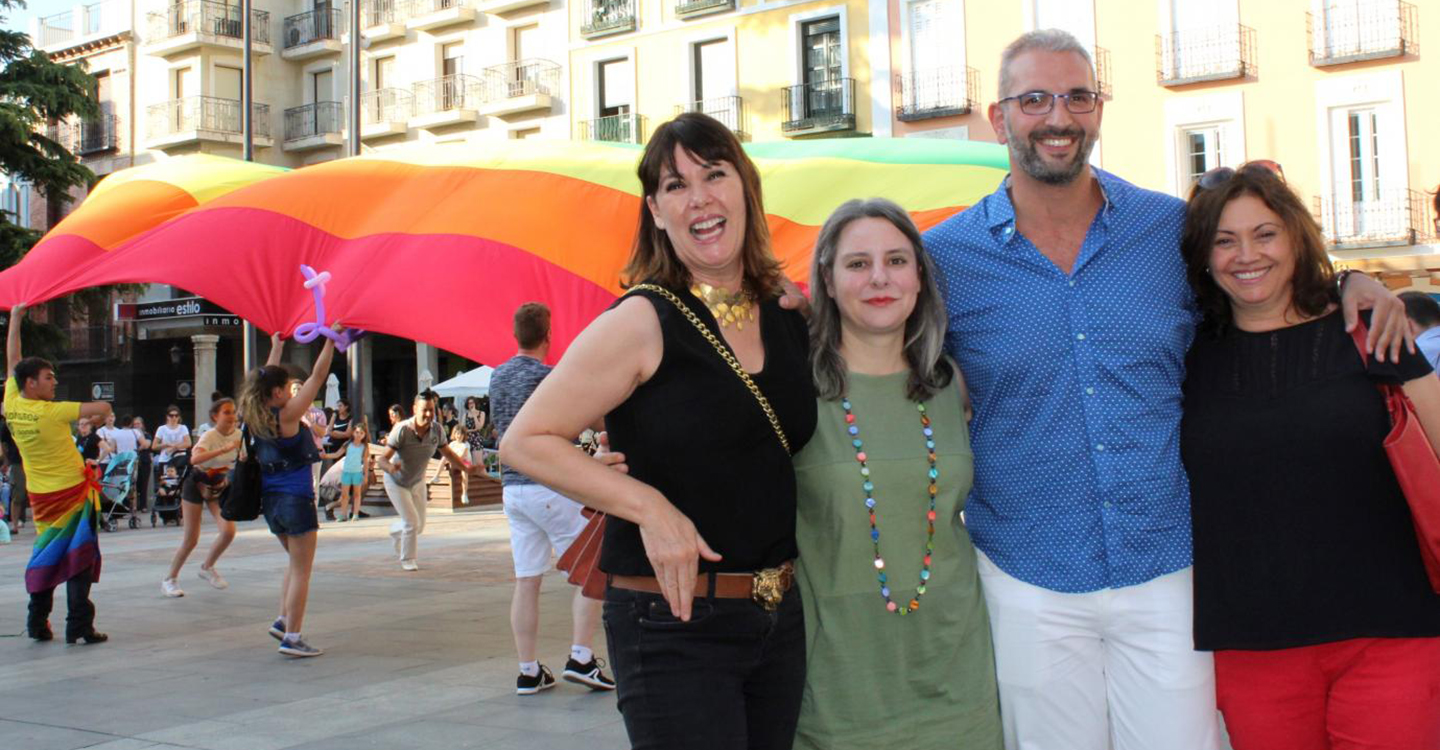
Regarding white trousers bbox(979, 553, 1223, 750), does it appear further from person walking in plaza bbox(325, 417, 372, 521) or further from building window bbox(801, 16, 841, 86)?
building window bbox(801, 16, 841, 86)

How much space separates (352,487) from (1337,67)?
17.2 meters

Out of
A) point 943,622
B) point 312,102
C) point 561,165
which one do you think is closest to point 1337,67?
point 561,165

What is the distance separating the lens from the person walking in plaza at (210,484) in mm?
11203

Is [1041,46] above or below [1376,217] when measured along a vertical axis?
below

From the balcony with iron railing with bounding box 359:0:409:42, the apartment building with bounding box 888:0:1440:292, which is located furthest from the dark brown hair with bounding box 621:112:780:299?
the balcony with iron railing with bounding box 359:0:409:42

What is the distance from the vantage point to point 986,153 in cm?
808

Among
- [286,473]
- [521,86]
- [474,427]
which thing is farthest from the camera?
[521,86]

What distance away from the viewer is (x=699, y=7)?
28109 mm

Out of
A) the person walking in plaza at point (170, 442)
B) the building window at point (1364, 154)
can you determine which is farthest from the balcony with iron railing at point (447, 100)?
the building window at point (1364, 154)

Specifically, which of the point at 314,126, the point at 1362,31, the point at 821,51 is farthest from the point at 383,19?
the point at 1362,31

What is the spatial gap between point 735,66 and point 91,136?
66.4 feet

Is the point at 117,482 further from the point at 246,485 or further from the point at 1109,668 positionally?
the point at 1109,668

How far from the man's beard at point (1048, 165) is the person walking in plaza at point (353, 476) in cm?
1776

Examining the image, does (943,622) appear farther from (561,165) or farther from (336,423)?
(336,423)
